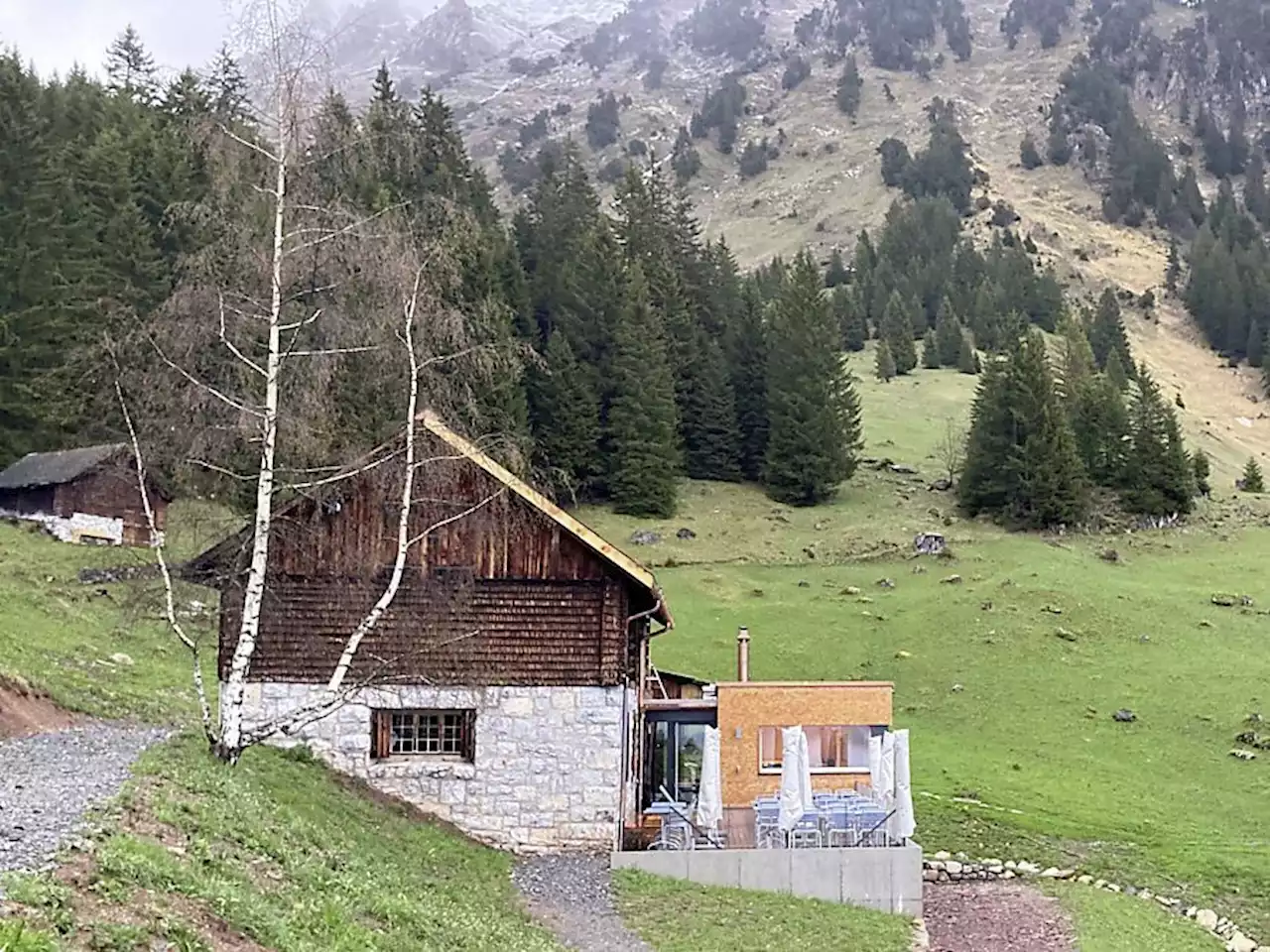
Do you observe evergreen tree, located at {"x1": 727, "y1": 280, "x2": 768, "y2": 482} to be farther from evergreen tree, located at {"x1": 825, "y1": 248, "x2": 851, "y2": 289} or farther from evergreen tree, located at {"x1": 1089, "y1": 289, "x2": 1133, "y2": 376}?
evergreen tree, located at {"x1": 825, "y1": 248, "x2": 851, "y2": 289}

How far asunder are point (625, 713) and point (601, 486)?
129 feet

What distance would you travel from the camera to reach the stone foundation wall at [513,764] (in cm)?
2217

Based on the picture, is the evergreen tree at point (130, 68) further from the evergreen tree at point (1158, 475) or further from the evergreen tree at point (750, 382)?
the evergreen tree at point (1158, 475)

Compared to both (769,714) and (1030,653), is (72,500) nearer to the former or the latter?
(769,714)

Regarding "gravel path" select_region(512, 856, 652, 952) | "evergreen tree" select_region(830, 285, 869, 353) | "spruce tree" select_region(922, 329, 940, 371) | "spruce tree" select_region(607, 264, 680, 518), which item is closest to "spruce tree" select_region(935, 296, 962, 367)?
"spruce tree" select_region(922, 329, 940, 371)

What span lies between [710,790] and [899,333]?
88332 millimetres

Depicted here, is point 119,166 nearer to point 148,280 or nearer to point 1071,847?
point 148,280

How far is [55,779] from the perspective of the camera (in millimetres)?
15195

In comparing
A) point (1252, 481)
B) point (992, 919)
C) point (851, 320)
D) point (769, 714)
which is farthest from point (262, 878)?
point (851, 320)

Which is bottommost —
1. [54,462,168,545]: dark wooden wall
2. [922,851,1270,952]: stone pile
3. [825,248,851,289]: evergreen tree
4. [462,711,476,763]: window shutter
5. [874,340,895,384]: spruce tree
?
[922,851,1270,952]: stone pile

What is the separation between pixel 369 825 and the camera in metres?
19.5

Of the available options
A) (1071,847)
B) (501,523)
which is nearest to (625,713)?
(501,523)

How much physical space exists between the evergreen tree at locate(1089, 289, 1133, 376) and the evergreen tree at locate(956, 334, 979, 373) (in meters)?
12.3

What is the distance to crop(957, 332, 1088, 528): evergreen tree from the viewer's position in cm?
6009
